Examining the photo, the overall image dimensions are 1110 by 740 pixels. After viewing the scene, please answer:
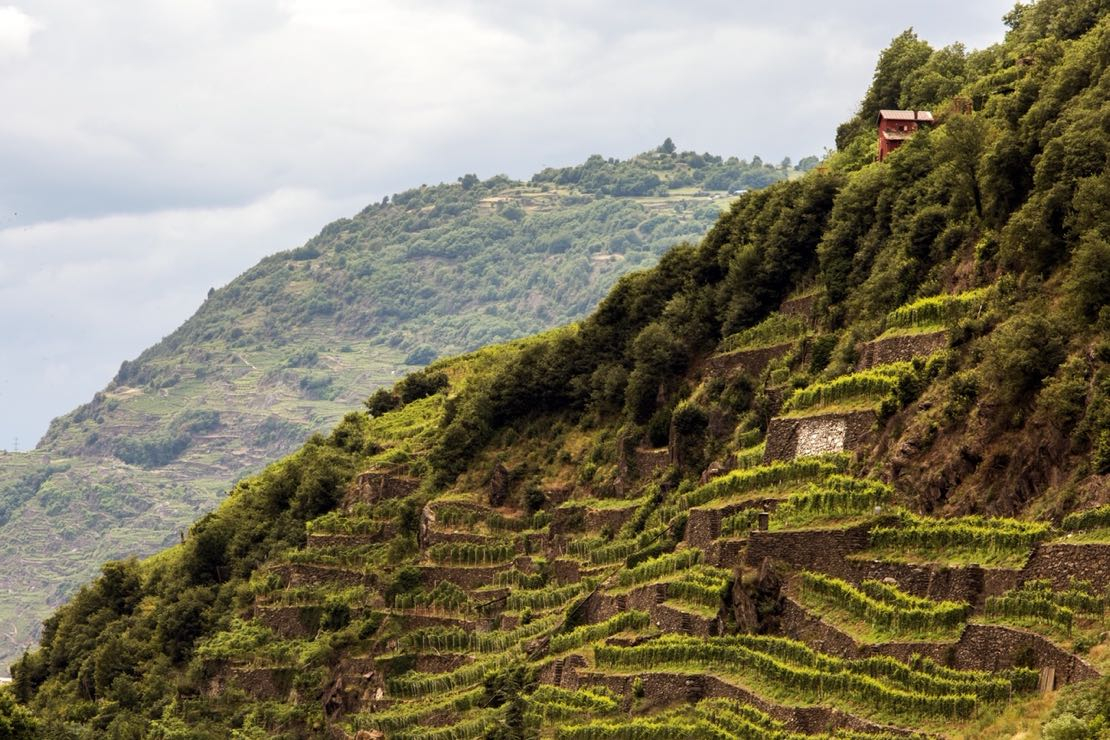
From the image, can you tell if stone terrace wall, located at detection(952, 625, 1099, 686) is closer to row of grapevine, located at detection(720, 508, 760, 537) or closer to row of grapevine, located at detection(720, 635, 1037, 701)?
row of grapevine, located at detection(720, 635, 1037, 701)

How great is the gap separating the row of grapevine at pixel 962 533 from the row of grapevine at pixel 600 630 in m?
9.17

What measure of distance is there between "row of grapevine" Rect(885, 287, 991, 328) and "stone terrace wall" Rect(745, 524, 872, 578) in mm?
8283

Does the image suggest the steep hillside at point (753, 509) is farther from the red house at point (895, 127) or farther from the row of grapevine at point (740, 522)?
the red house at point (895, 127)

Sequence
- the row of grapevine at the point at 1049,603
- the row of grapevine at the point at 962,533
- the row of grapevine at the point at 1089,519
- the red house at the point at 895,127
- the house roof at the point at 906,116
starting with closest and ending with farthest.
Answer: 1. the row of grapevine at the point at 1049,603
2. the row of grapevine at the point at 1089,519
3. the row of grapevine at the point at 962,533
4. the red house at the point at 895,127
5. the house roof at the point at 906,116

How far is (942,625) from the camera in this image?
51.2 meters

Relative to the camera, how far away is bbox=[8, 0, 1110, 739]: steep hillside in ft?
170

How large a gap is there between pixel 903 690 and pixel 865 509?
8183mm

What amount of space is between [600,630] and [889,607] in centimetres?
1325

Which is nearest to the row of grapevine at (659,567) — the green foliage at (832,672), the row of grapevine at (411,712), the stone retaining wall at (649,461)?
the green foliage at (832,672)

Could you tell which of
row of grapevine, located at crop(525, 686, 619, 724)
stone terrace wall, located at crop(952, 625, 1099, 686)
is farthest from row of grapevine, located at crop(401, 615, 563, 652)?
stone terrace wall, located at crop(952, 625, 1099, 686)

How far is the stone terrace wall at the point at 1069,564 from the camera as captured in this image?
1890 inches

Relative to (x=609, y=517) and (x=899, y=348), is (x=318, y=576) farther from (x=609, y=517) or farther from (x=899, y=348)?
(x=899, y=348)

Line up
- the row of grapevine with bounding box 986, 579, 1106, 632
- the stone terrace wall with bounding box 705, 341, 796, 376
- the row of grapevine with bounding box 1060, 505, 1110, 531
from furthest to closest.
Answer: the stone terrace wall with bounding box 705, 341, 796, 376, the row of grapevine with bounding box 1060, 505, 1110, 531, the row of grapevine with bounding box 986, 579, 1106, 632

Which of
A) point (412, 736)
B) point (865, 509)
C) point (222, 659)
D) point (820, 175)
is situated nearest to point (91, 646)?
point (222, 659)
